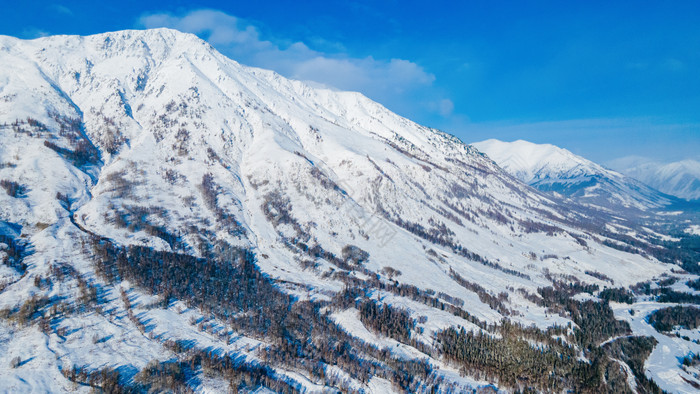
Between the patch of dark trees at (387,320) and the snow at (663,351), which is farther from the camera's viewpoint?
the patch of dark trees at (387,320)

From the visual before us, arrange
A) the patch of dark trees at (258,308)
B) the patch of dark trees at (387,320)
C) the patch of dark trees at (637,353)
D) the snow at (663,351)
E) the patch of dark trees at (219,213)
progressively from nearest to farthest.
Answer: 1. the patch of dark trees at (258,308)
2. the patch of dark trees at (637,353)
3. the snow at (663,351)
4. the patch of dark trees at (387,320)
5. the patch of dark trees at (219,213)

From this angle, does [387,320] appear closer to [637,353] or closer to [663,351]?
[637,353]

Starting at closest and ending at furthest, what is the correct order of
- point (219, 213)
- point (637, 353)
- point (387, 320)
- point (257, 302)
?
point (387, 320), point (637, 353), point (257, 302), point (219, 213)

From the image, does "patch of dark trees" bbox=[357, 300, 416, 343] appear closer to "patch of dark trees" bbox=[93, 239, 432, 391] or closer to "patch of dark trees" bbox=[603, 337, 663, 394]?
"patch of dark trees" bbox=[93, 239, 432, 391]

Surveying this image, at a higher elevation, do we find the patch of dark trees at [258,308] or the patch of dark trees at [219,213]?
the patch of dark trees at [219,213]

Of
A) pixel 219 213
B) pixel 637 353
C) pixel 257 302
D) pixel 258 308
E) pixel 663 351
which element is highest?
pixel 219 213

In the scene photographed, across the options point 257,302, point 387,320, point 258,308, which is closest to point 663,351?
point 387,320

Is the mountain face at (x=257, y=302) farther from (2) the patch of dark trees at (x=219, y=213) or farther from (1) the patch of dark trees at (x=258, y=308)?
(2) the patch of dark trees at (x=219, y=213)

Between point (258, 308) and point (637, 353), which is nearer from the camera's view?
point (258, 308)

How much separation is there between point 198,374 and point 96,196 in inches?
5369

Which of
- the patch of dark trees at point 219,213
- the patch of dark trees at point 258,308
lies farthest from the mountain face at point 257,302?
the patch of dark trees at point 219,213

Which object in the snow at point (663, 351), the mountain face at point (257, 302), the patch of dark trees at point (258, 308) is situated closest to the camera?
the mountain face at point (257, 302)

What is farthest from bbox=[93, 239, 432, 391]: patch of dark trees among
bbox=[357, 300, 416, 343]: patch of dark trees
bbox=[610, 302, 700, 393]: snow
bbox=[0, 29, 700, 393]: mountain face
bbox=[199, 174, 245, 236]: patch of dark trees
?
bbox=[610, 302, 700, 393]: snow

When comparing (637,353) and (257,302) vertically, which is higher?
(257,302)
